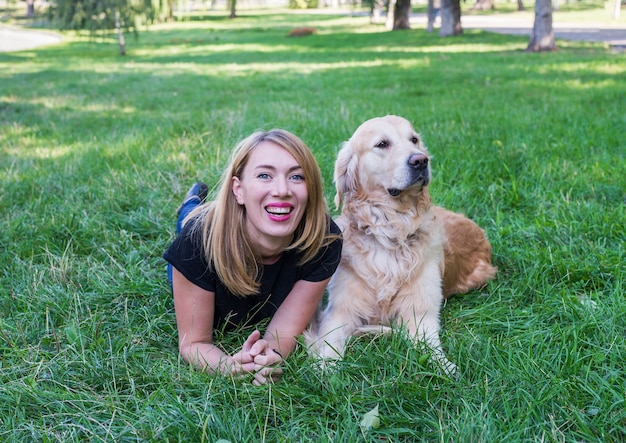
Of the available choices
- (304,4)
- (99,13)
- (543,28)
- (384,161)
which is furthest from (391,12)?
(304,4)

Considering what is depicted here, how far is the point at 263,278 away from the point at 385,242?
2.14 ft

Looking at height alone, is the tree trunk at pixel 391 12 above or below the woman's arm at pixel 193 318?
above

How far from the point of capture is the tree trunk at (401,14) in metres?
25.5

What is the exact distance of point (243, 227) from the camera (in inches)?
108

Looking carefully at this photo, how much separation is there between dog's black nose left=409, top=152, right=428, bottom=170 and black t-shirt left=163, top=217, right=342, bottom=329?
19.6 inches

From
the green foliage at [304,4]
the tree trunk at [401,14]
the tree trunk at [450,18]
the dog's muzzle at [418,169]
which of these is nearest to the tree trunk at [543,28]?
the tree trunk at [450,18]

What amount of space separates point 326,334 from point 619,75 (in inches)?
336

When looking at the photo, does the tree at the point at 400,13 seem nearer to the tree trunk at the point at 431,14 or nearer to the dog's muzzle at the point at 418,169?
the tree trunk at the point at 431,14

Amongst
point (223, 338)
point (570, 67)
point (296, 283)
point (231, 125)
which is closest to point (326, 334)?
point (296, 283)

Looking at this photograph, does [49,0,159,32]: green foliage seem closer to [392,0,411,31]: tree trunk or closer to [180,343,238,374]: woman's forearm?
[392,0,411,31]: tree trunk

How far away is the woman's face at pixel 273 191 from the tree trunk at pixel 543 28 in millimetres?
13398

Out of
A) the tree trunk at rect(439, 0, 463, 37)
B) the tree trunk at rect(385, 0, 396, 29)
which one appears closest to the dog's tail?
the tree trunk at rect(439, 0, 463, 37)

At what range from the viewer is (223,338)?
2.85m

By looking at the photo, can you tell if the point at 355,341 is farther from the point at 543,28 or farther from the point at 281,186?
the point at 543,28
